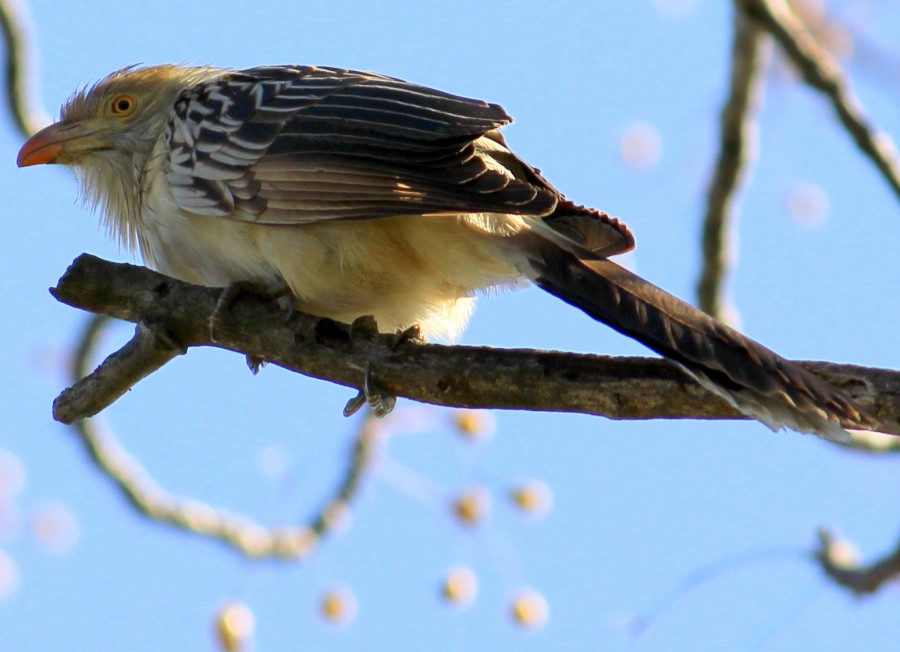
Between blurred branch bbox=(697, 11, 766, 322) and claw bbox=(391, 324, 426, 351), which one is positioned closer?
claw bbox=(391, 324, 426, 351)

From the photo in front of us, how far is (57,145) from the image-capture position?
603 cm

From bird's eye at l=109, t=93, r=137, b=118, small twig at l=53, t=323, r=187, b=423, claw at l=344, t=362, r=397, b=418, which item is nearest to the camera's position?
claw at l=344, t=362, r=397, b=418

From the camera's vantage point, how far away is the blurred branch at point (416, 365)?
3967 millimetres

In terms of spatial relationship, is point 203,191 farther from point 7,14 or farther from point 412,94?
point 7,14

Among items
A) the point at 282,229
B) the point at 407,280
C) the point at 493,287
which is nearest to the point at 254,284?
the point at 282,229

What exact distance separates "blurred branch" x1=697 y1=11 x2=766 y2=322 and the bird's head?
2912 mm

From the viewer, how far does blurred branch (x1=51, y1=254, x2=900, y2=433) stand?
397 cm

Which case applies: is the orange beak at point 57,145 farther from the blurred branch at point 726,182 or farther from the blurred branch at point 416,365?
the blurred branch at point 726,182

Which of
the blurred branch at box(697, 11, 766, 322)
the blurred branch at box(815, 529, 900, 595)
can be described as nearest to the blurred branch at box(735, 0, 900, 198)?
the blurred branch at box(697, 11, 766, 322)

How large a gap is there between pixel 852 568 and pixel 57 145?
166 inches

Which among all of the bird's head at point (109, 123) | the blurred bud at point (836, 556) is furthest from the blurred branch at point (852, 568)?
the bird's head at point (109, 123)

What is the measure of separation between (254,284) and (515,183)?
3.62 feet

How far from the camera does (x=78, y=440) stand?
26.0 ft

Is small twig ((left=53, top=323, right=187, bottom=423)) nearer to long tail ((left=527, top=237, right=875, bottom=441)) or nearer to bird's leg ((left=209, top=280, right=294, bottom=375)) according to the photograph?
bird's leg ((left=209, top=280, right=294, bottom=375))
